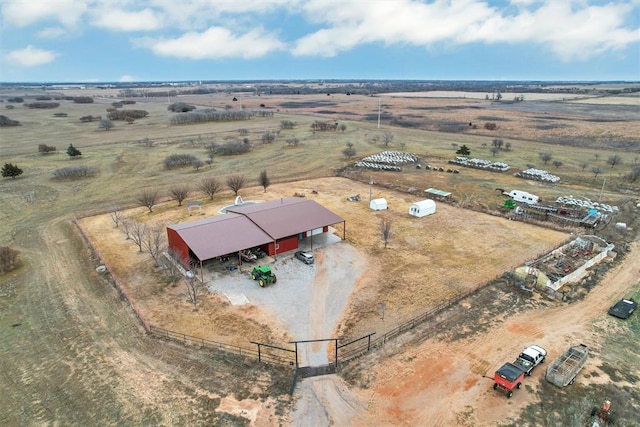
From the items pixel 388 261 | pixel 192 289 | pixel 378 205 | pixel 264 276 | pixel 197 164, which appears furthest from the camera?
pixel 197 164

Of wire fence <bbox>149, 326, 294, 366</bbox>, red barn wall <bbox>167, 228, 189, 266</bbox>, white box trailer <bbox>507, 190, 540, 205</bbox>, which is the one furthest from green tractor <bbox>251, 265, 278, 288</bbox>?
white box trailer <bbox>507, 190, 540, 205</bbox>

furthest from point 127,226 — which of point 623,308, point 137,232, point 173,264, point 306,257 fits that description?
point 623,308

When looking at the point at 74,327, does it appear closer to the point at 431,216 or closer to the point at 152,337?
the point at 152,337

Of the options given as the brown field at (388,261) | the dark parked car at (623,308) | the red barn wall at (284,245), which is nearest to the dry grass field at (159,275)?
the brown field at (388,261)

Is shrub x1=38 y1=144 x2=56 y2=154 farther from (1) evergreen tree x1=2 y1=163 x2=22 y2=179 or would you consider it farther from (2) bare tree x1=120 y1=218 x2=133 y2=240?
(2) bare tree x1=120 y1=218 x2=133 y2=240

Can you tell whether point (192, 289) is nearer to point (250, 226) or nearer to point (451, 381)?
point (250, 226)
